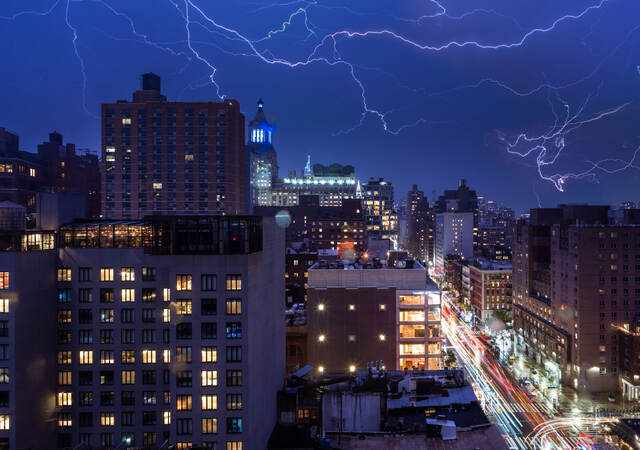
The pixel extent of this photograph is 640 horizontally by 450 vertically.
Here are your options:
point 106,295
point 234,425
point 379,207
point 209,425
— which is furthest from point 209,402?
point 379,207

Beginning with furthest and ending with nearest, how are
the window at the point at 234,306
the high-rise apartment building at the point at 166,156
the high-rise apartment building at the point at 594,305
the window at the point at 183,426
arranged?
1. the high-rise apartment building at the point at 166,156
2. the high-rise apartment building at the point at 594,305
3. the window at the point at 234,306
4. the window at the point at 183,426

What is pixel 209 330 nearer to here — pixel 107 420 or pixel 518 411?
pixel 107 420

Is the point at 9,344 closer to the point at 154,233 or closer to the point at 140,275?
the point at 140,275

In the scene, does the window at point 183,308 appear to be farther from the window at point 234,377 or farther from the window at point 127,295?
the window at point 127,295

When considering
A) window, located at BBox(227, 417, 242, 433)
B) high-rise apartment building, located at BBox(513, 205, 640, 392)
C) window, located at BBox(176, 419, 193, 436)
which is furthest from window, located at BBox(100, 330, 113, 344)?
high-rise apartment building, located at BBox(513, 205, 640, 392)

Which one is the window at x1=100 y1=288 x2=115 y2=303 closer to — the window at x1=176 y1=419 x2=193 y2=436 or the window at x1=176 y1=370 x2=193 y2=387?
the window at x1=176 y1=370 x2=193 y2=387

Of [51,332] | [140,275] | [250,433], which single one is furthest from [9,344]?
[250,433]

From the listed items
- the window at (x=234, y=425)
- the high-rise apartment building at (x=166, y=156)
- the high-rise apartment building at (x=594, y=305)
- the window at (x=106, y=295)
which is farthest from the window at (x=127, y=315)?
the high-rise apartment building at (x=166, y=156)

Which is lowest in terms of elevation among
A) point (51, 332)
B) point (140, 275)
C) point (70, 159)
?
point (51, 332)
